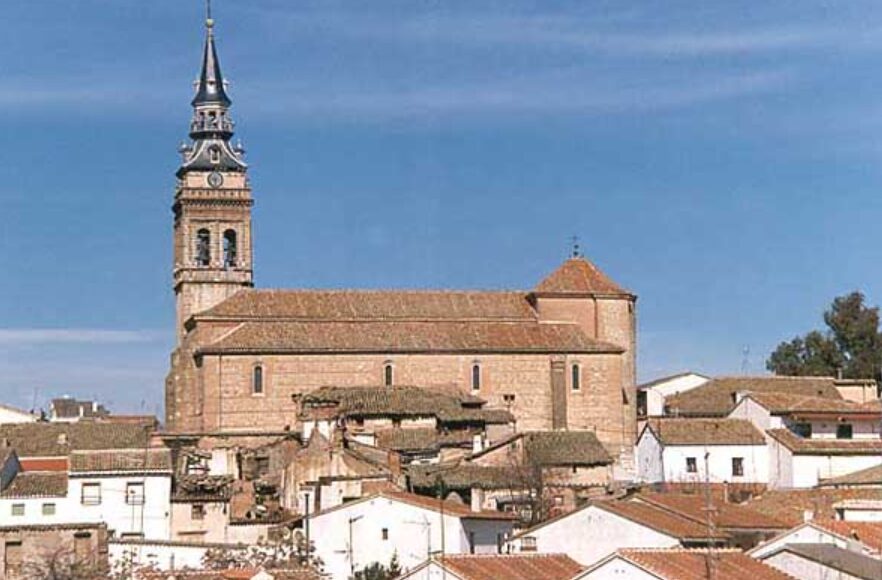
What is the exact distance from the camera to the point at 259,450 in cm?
6100

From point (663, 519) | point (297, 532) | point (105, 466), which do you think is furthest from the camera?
point (105, 466)

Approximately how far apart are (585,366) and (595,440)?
39.4ft

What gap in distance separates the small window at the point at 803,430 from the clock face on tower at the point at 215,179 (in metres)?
27.5

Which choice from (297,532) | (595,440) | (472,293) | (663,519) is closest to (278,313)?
(472,293)

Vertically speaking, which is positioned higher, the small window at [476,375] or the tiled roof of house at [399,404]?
the small window at [476,375]

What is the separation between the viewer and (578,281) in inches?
2904

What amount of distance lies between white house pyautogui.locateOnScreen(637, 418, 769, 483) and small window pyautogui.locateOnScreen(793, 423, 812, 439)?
112cm

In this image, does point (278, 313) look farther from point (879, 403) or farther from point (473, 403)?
point (879, 403)

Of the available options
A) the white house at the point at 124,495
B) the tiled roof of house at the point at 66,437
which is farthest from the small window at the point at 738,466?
the white house at the point at 124,495

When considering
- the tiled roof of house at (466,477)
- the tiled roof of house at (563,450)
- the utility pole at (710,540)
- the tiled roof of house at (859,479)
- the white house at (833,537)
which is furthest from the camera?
the tiled roof of house at (563,450)

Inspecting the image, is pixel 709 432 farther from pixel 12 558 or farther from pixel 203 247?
pixel 203 247

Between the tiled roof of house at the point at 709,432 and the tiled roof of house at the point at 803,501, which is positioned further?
the tiled roof of house at the point at 709,432

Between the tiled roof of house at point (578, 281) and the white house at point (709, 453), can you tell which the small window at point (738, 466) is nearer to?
the white house at point (709, 453)

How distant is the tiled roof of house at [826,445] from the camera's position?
187 ft
